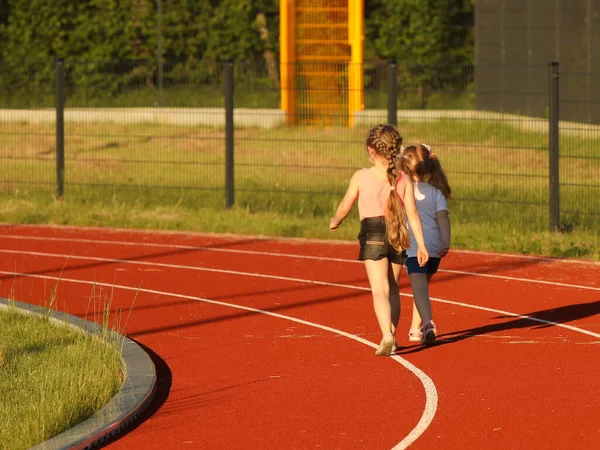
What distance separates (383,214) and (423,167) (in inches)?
30.5

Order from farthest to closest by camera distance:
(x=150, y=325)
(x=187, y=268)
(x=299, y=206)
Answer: (x=299, y=206), (x=187, y=268), (x=150, y=325)

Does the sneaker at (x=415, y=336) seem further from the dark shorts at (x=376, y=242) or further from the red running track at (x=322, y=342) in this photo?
the dark shorts at (x=376, y=242)

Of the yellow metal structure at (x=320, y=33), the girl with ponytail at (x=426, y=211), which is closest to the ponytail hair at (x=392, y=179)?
the girl with ponytail at (x=426, y=211)

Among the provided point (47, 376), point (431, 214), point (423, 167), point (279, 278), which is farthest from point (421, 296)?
point (279, 278)

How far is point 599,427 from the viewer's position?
7.93 m

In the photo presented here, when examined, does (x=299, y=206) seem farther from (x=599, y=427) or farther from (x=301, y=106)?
(x=599, y=427)

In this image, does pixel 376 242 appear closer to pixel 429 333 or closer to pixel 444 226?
pixel 444 226

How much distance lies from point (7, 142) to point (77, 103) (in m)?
2.19

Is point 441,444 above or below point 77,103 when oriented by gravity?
below

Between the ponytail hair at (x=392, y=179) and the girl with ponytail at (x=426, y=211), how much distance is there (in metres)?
0.53

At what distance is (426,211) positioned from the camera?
10.7 metres

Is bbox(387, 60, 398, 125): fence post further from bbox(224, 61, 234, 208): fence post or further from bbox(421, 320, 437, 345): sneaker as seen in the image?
bbox(421, 320, 437, 345): sneaker

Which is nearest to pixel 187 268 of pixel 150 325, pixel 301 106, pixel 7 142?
pixel 150 325

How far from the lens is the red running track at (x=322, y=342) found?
7.97 m
